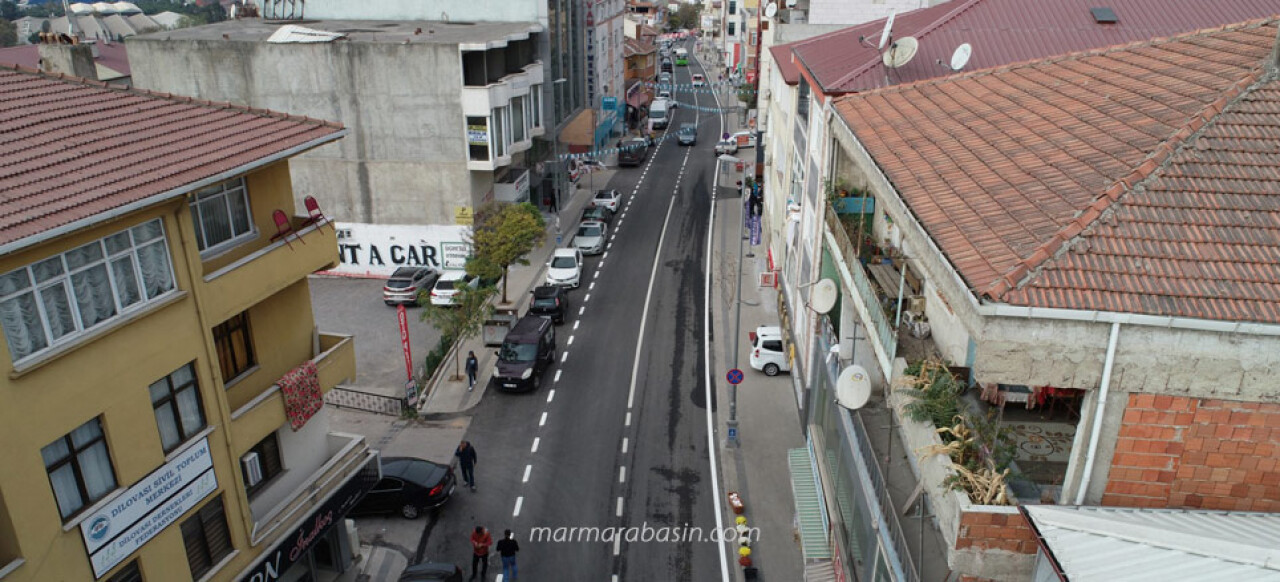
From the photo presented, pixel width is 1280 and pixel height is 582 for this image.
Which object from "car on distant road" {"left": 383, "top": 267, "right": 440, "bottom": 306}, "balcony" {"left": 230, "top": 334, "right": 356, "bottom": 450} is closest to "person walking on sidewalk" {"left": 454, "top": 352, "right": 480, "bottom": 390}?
"car on distant road" {"left": 383, "top": 267, "right": 440, "bottom": 306}

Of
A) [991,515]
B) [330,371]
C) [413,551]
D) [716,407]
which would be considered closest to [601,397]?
[716,407]

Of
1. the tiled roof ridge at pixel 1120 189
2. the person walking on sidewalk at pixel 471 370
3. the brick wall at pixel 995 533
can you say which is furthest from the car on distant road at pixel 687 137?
the brick wall at pixel 995 533

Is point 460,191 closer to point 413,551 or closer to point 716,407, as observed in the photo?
point 716,407

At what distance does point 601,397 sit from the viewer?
95.8 ft

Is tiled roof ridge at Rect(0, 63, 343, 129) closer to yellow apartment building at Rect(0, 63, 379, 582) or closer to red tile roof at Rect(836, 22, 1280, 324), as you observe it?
yellow apartment building at Rect(0, 63, 379, 582)

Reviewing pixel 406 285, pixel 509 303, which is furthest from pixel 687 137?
pixel 406 285

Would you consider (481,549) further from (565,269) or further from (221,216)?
(565,269)

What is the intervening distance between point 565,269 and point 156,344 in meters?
26.7

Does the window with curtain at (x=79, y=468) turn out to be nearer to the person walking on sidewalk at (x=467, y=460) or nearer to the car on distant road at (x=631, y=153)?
the person walking on sidewalk at (x=467, y=460)

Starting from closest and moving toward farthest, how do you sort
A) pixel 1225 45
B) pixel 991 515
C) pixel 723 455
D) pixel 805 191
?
pixel 991 515, pixel 1225 45, pixel 723 455, pixel 805 191

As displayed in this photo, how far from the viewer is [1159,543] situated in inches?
330

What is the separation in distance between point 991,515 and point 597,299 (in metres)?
29.8

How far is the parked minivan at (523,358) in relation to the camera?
28906 millimetres
